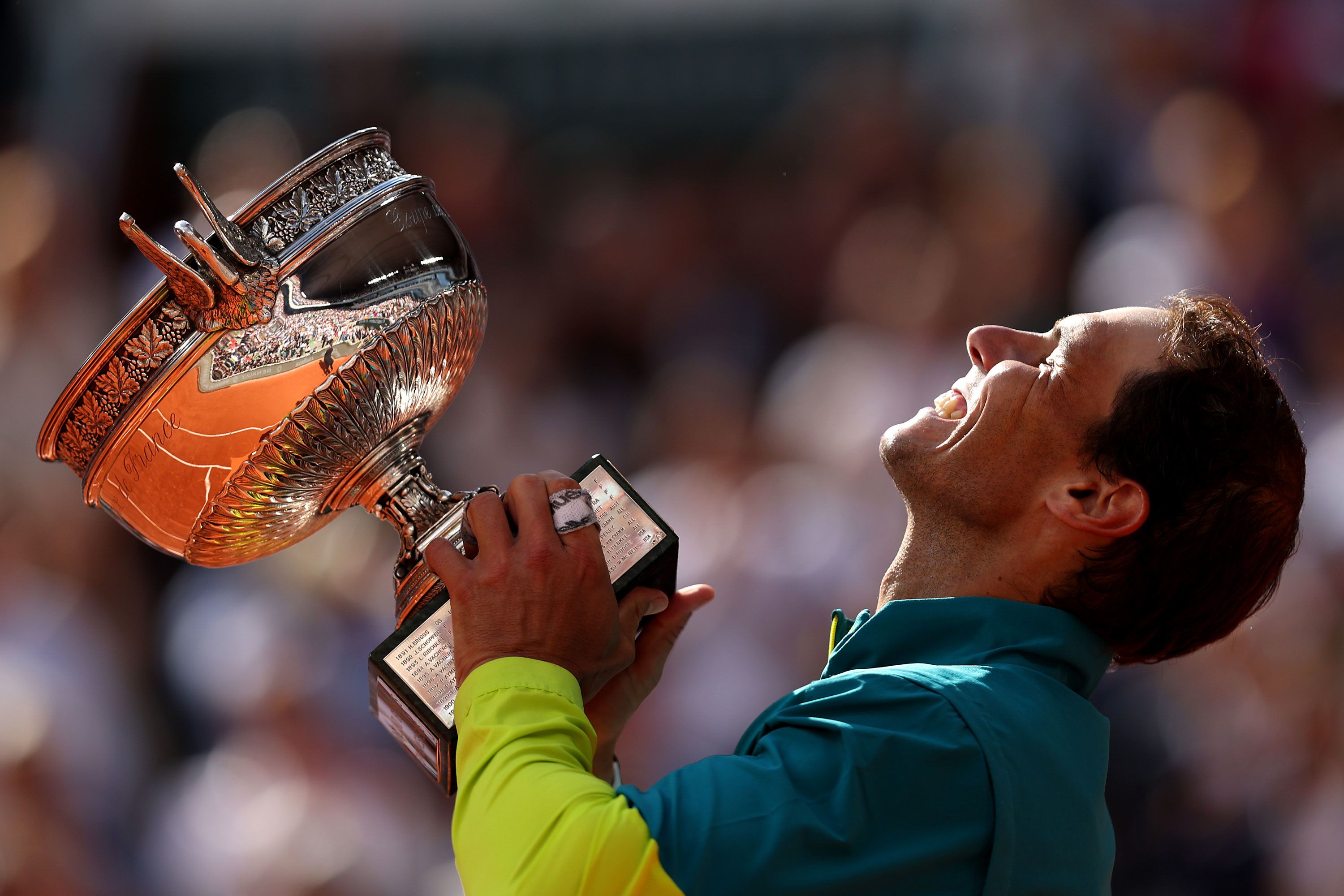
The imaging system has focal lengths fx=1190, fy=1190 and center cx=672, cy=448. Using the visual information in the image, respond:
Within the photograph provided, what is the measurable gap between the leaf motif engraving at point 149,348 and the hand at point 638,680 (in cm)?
65

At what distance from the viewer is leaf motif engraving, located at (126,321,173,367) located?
1.27m

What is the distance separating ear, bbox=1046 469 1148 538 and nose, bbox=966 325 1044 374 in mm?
178

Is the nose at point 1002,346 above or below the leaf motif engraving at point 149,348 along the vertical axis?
below

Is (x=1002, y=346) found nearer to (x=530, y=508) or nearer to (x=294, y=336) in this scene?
(x=530, y=508)

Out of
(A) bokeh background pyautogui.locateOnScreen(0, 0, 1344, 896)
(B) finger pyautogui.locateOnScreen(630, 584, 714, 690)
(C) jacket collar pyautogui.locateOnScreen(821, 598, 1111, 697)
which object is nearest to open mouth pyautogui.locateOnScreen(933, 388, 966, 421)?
(C) jacket collar pyautogui.locateOnScreen(821, 598, 1111, 697)

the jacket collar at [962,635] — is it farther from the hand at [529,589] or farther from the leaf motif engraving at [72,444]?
the leaf motif engraving at [72,444]

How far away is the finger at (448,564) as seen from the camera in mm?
1187

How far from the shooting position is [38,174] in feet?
12.9

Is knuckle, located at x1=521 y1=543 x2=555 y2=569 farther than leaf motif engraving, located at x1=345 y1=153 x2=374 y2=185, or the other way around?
leaf motif engraving, located at x1=345 y1=153 x2=374 y2=185

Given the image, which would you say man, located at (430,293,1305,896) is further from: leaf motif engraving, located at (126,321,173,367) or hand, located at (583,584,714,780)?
leaf motif engraving, located at (126,321,173,367)

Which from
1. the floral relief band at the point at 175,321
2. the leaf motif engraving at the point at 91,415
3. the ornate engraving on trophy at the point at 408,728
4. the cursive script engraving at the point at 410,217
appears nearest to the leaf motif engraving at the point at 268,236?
the floral relief band at the point at 175,321

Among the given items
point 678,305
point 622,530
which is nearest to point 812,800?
point 622,530

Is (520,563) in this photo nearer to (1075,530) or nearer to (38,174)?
(1075,530)

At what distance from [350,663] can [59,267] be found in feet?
5.57
